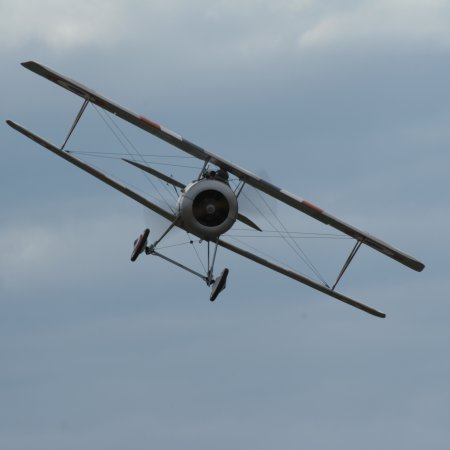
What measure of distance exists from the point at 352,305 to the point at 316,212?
4.26 meters

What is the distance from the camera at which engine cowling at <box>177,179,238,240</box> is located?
38.4 metres

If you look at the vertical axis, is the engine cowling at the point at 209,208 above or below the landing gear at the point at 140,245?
above

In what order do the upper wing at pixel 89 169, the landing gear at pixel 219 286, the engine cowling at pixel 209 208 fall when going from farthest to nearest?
the upper wing at pixel 89 169 → the landing gear at pixel 219 286 → the engine cowling at pixel 209 208

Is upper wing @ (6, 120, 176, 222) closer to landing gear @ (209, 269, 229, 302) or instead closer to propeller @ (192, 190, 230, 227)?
propeller @ (192, 190, 230, 227)

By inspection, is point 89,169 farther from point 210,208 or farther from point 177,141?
point 210,208

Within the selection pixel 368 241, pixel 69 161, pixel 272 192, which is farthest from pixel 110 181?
pixel 368 241

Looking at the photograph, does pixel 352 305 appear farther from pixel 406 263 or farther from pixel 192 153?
pixel 192 153

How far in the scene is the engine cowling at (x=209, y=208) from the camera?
126ft

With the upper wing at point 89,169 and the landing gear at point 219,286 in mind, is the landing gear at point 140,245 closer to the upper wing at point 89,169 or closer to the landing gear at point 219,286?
the upper wing at point 89,169

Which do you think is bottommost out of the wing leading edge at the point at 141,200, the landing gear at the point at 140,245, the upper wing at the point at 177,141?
the landing gear at the point at 140,245

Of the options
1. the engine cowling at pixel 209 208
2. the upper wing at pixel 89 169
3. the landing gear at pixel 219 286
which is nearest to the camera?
the engine cowling at pixel 209 208

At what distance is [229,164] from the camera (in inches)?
1545

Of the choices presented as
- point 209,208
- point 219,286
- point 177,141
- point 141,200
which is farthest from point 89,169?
point 219,286

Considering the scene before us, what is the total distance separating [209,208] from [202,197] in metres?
0.31
